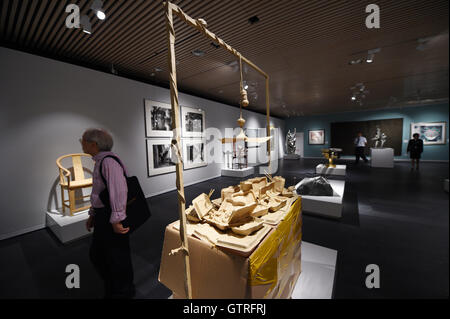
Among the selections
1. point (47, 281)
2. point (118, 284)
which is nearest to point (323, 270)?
point (118, 284)

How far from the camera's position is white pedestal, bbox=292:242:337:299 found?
1.66 metres

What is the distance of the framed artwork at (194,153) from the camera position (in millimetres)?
5943

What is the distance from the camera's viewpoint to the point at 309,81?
568 centimetres

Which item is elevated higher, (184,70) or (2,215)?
(184,70)

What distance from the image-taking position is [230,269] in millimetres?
1062

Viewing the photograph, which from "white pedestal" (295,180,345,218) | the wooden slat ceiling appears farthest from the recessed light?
"white pedestal" (295,180,345,218)

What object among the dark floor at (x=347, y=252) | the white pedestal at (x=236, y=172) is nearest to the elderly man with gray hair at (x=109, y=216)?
the dark floor at (x=347, y=252)

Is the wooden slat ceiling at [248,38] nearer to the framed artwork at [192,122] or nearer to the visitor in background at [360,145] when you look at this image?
the visitor in background at [360,145]

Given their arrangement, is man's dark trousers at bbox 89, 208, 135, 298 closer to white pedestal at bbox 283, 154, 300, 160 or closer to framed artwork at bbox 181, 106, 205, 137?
white pedestal at bbox 283, 154, 300, 160

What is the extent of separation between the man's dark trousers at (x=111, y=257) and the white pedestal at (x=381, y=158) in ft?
29.2

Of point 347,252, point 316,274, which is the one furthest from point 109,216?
point 347,252
